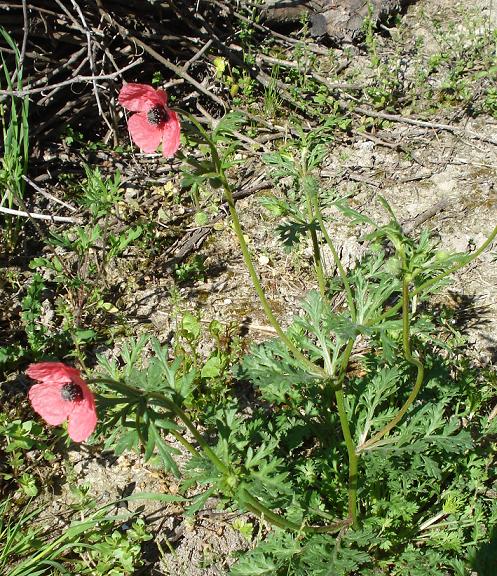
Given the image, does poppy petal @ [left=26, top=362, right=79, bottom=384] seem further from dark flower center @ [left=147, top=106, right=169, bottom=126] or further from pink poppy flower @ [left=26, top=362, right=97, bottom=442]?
dark flower center @ [left=147, top=106, right=169, bottom=126]

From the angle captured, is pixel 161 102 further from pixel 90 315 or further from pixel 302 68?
pixel 302 68

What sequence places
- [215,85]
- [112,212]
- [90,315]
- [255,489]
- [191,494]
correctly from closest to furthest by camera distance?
[255,489]
[191,494]
[90,315]
[112,212]
[215,85]

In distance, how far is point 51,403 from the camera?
1.82 meters

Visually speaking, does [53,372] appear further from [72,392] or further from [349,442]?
[349,442]

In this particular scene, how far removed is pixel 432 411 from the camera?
2.40m

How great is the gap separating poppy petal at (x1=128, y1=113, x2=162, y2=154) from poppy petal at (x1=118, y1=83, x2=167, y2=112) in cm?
3

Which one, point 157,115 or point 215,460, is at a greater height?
point 157,115

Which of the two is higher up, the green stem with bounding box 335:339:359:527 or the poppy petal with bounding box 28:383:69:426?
the poppy petal with bounding box 28:383:69:426

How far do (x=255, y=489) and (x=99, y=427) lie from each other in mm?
496

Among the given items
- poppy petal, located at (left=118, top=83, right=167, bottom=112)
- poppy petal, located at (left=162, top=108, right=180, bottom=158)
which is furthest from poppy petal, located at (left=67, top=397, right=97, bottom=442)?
poppy petal, located at (left=118, top=83, right=167, bottom=112)

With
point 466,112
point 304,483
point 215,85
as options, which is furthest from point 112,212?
point 466,112

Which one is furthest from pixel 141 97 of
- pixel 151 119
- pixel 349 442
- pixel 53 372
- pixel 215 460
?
pixel 349 442

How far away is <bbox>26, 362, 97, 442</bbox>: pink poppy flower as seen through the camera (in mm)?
1666

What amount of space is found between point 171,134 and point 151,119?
3.0 inches
